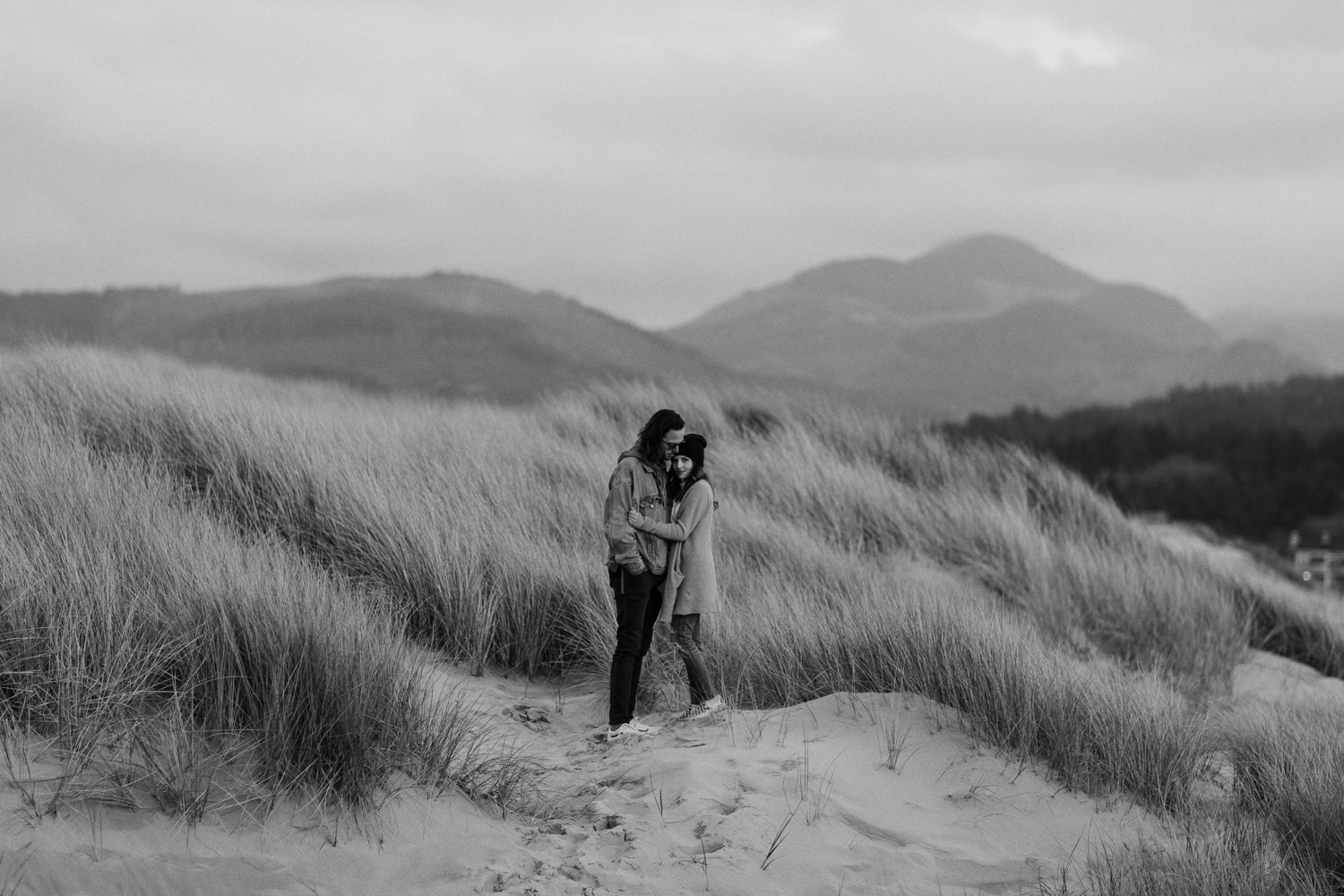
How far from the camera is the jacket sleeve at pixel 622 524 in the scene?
5.46 metres

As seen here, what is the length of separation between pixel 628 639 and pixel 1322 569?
3024cm

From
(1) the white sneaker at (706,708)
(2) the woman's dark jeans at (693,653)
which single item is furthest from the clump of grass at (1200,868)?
(2) the woman's dark jeans at (693,653)

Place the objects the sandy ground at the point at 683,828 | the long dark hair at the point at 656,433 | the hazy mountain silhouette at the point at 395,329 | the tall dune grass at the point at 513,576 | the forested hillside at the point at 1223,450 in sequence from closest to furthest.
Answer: the sandy ground at the point at 683,828 → the tall dune grass at the point at 513,576 → the long dark hair at the point at 656,433 → the hazy mountain silhouette at the point at 395,329 → the forested hillside at the point at 1223,450

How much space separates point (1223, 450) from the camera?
3612 inches

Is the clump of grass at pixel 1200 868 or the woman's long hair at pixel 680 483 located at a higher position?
the woman's long hair at pixel 680 483

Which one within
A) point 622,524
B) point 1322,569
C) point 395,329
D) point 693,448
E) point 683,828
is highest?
point 395,329

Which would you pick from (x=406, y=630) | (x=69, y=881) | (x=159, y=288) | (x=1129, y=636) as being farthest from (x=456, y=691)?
(x=159, y=288)

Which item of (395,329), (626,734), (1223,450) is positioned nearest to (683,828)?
(626,734)

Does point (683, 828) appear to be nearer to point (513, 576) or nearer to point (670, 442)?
point (670, 442)

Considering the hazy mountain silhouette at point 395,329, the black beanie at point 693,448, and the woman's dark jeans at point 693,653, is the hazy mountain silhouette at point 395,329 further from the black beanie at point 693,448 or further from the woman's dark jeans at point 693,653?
the woman's dark jeans at point 693,653

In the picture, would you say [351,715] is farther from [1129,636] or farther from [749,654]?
[1129,636]

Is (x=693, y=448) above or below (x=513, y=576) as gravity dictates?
above

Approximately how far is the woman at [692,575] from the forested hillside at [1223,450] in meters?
61.2

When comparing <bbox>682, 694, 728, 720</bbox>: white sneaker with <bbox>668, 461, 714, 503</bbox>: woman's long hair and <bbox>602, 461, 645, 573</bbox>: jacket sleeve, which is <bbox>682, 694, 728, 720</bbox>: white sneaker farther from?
<bbox>668, 461, 714, 503</bbox>: woman's long hair
